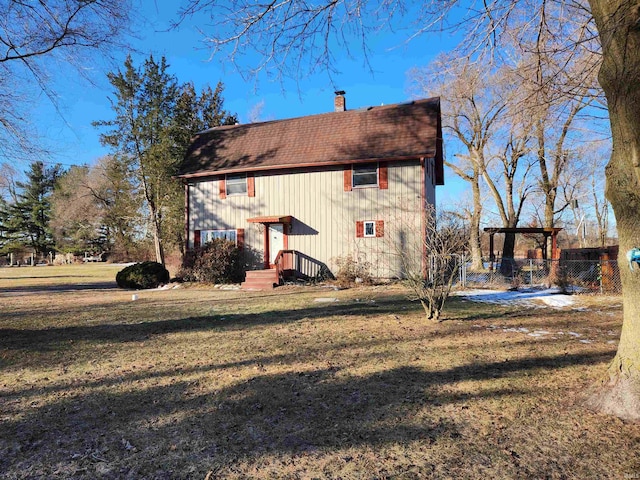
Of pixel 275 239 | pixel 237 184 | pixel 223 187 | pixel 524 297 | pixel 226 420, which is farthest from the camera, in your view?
pixel 223 187

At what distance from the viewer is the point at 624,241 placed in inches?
129

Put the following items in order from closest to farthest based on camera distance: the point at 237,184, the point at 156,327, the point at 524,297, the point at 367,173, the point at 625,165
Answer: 1. the point at 625,165
2. the point at 156,327
3. the point at 524,297
4. the point at 367,173
5. the point at 237,184

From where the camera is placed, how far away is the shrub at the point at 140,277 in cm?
1505

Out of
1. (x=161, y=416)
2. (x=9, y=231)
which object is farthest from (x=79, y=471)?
(x=9, y=231)

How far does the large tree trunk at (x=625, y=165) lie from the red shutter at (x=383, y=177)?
36.5ft

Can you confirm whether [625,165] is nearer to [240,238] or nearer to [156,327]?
[156,327]

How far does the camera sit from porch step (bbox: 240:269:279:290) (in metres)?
14.0

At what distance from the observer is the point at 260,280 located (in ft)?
46.6

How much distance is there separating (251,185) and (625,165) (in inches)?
565

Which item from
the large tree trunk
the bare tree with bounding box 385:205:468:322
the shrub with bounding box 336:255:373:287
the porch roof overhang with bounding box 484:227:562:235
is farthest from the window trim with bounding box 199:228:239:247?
the large tree trunk

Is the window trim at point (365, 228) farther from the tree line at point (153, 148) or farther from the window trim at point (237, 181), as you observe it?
the tree line at point (153, 148)

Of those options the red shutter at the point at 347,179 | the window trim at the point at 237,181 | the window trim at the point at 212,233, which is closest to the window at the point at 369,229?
the red shutter at the point at 347,179

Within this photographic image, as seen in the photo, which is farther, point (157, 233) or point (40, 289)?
point (157, 233)

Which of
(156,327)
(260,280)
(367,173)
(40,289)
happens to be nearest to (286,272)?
(260,280)
